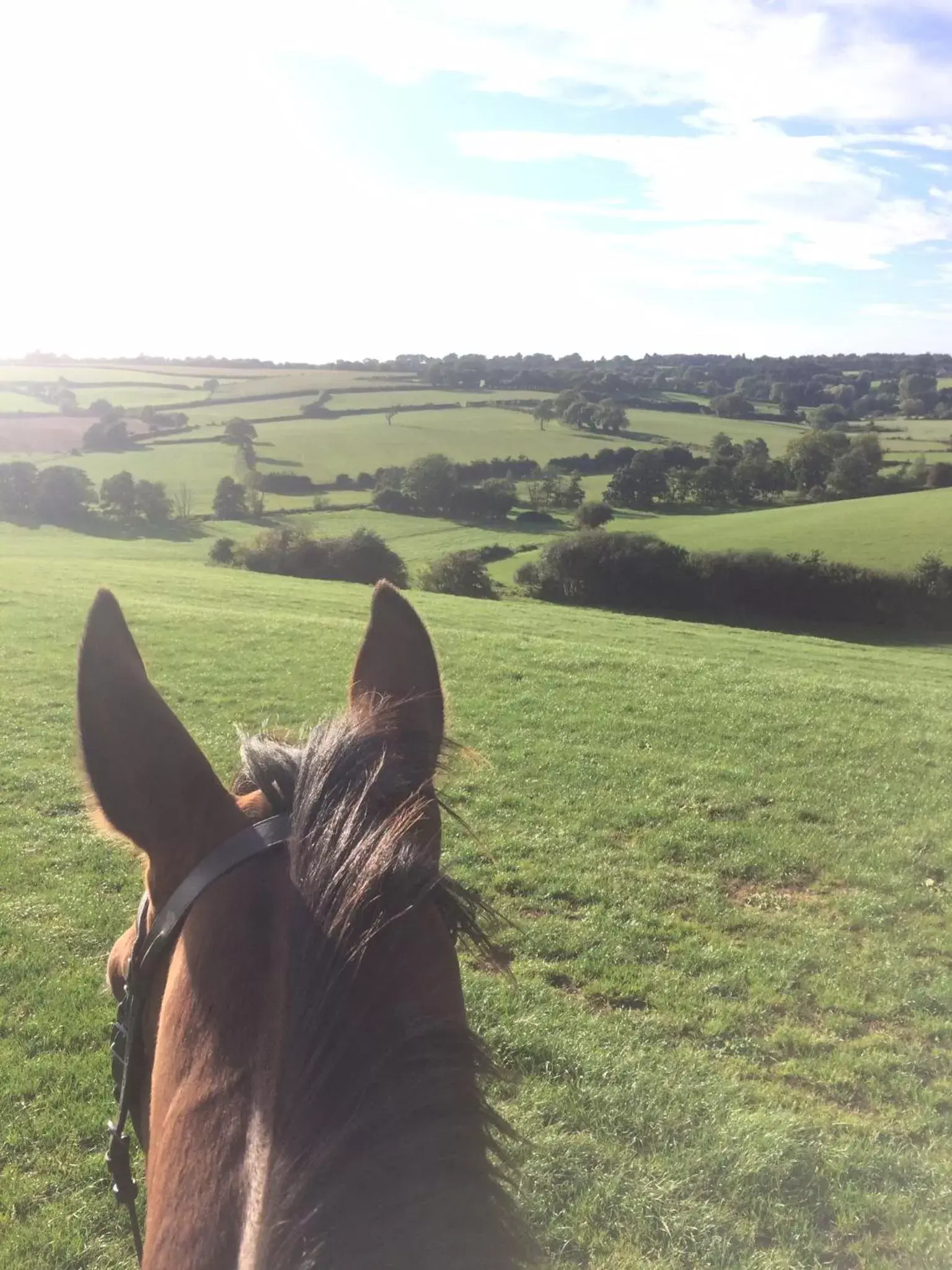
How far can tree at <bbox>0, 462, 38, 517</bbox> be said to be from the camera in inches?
2124

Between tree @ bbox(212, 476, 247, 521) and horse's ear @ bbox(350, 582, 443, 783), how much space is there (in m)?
58.0

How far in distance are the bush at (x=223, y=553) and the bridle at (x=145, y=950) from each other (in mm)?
41387

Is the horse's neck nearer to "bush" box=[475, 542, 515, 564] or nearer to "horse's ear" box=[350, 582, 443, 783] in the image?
"horse's ear" box=[350, 582, 443, 783]

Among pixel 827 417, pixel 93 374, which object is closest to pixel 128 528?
pixel 93 374

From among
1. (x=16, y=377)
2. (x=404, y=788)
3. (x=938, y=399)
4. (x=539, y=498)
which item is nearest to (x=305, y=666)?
(x=404, y=788)

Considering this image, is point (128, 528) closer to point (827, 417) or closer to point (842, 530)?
point (842, 530)

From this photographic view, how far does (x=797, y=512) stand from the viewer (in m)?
51.9

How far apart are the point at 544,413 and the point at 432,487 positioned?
4122 cm

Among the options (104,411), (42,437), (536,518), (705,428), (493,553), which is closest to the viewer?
(493,553)

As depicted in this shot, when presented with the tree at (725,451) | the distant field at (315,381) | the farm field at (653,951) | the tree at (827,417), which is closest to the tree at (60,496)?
the tree at (725,451)

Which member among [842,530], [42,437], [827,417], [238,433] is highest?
[827,417]

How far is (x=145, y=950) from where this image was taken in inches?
62.1

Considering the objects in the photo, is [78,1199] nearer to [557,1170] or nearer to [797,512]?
[557,1170]

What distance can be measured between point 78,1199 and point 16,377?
12013 cm
